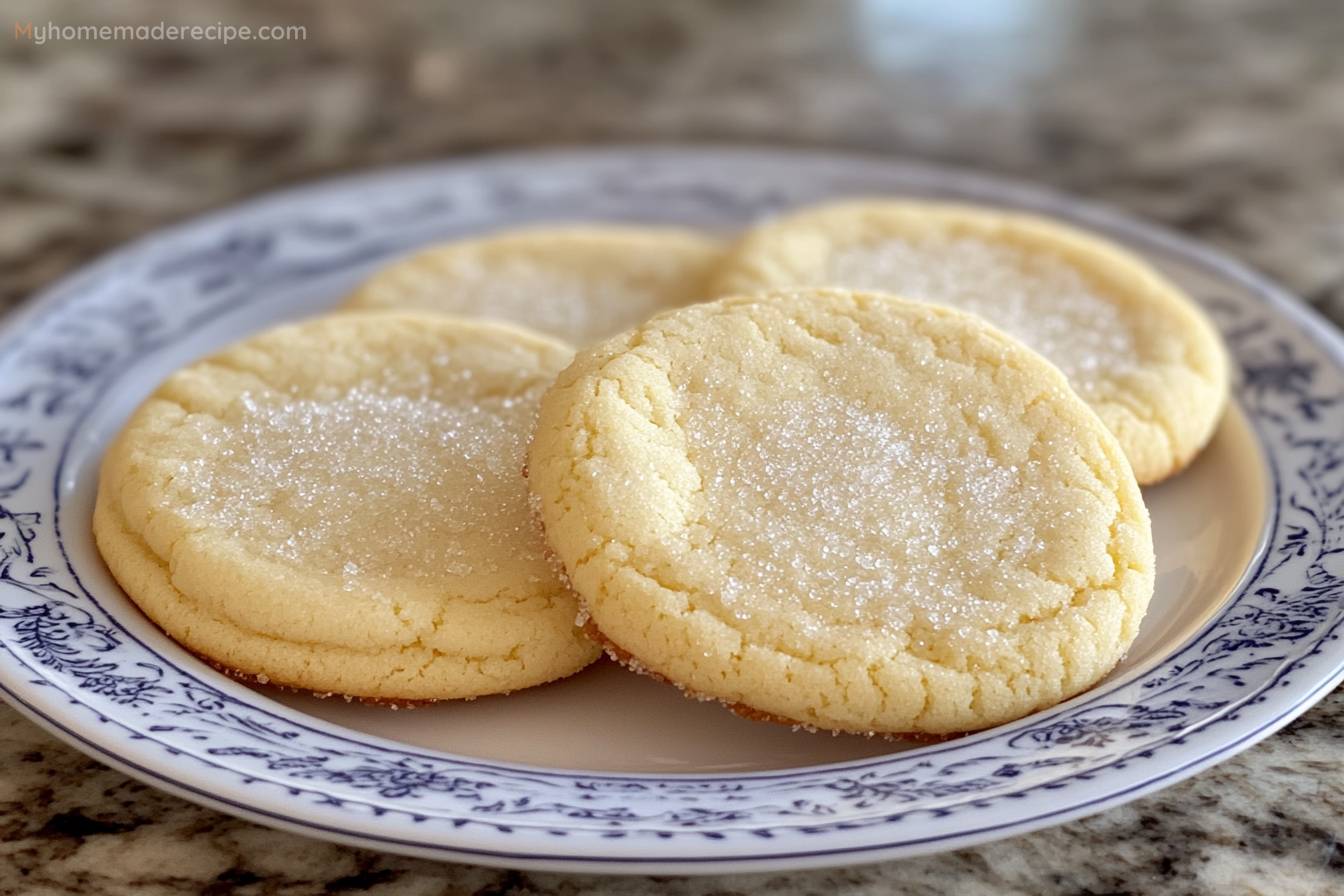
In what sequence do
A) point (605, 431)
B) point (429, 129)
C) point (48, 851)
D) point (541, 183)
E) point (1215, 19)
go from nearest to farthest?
point (48, 851) → point (605, 431) → point (541, 183) → point (429, 129) → point (1215, 19)

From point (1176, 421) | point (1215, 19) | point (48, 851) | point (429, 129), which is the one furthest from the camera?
point (1215, 19)

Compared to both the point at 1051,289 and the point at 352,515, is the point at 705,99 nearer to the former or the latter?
the point at 1051,289

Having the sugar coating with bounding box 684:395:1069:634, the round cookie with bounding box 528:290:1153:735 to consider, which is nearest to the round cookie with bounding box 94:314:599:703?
the round cookie with bounding box 528:290:1153:735

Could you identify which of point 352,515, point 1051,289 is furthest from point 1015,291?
point 352,515

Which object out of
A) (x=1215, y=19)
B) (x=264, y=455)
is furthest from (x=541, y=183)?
(x=1215, y=19)

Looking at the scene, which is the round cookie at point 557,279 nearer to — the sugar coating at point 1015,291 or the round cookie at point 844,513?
the sugar coating at point 1015,291

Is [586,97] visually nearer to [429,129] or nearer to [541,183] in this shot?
[429,129]
